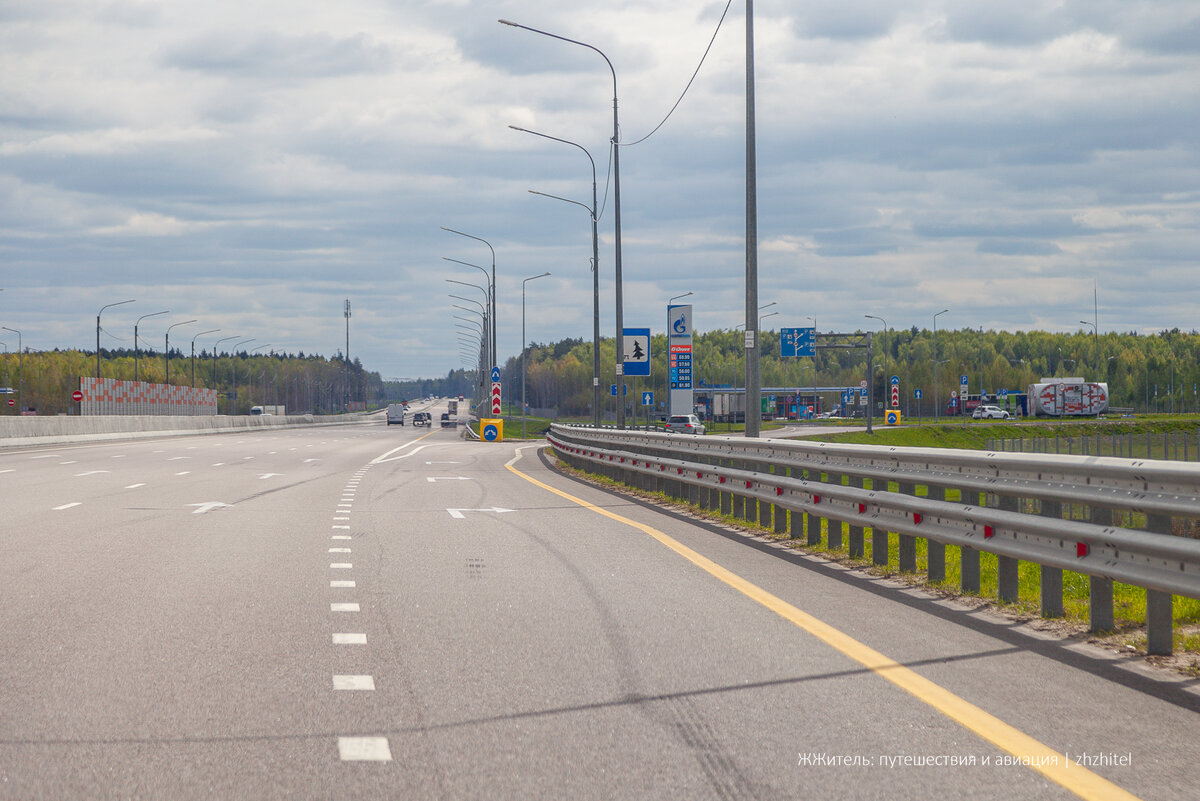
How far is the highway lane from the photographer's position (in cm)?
490

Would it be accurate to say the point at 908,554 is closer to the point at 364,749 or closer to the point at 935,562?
the point at 935,562

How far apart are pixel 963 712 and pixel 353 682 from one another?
2.96m

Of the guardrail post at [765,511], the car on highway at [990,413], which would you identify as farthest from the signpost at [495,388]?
the car on highway at [990,413]

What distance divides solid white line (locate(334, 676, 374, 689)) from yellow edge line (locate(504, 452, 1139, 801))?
2.62 m

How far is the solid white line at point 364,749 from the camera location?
5.11 meters

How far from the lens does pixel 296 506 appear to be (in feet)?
60.7

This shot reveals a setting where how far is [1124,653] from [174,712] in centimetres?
508

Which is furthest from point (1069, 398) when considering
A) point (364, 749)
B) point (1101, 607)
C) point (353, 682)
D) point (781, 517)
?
point (364, 749)

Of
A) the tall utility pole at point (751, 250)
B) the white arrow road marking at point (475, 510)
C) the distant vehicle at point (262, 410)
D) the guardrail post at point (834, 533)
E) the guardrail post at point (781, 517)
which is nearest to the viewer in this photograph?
the guardrail post at point (834, 533)

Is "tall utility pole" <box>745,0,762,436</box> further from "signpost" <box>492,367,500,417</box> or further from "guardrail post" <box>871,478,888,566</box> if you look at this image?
"signpost" <box>492,367,500,417</box>

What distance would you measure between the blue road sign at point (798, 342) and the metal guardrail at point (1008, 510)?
71112mm

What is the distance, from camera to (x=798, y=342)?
3418 inches

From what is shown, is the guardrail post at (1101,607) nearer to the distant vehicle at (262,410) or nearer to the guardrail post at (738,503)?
the guardrail post at (738,503)

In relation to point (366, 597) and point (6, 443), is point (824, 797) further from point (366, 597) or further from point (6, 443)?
point (6, 443)
